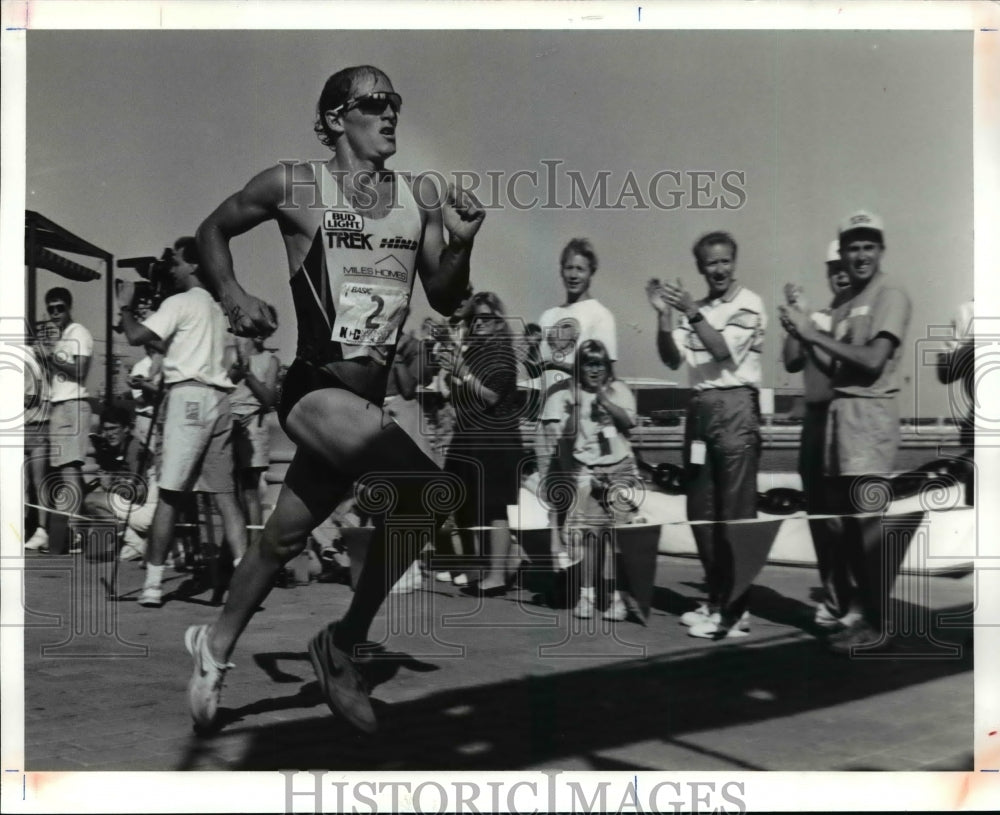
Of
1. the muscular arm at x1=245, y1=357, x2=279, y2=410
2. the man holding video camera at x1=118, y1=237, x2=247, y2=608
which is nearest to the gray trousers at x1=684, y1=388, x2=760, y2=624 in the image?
the muscular arm at x1=245, y1=357, x2=279, y2=410

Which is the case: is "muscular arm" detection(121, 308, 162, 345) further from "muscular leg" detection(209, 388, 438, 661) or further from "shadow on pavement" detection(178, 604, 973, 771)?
"shadow on pavement" detection(178, 604, 973, 771)

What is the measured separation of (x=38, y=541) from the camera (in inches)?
183

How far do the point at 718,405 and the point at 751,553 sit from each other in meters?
0.46

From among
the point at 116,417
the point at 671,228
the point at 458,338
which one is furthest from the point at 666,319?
the point at 116,417

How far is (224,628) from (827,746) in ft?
5.98

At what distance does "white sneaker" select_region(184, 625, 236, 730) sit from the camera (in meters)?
4.68

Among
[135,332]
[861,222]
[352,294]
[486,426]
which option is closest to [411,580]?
[486,426]

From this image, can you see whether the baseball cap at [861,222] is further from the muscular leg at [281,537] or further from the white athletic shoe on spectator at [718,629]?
the muscular leg at [281,537]

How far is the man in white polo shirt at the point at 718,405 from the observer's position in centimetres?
462

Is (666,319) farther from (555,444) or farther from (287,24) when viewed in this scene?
(287,24)

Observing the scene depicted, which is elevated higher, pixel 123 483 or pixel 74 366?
pixel 74 366

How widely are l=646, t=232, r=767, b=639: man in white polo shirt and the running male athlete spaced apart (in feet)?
2.20

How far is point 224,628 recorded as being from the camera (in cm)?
470

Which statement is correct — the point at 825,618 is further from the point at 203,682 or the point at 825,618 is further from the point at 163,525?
the point at 163,525
